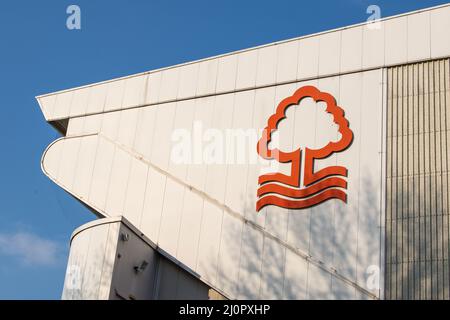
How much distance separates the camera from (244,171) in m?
20.9

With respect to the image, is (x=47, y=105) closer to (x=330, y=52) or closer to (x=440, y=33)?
(x=330, y=52)

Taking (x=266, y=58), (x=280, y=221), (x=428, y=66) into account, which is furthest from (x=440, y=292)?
(x=266, y=58)

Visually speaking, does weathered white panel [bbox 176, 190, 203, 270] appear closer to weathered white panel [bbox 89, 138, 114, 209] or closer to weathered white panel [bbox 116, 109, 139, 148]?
weathered white panel [bbox 89, 138, 114, 209]

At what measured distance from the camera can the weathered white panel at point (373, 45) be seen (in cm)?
2023

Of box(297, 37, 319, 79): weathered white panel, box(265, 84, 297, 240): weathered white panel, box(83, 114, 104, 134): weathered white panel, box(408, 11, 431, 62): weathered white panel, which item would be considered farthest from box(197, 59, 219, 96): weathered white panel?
box(408, 11, 431, 62): weathered white panel

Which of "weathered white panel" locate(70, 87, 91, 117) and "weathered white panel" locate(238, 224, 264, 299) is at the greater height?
"weathered white panel" locate(70, 87, 91, 117)

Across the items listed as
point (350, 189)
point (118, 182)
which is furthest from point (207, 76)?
point (350, 189)

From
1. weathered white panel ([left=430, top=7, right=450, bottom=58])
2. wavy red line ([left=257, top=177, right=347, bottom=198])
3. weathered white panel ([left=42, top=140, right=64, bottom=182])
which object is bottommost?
wavy red line ([left=257, top=177, right=347, bottom=198])

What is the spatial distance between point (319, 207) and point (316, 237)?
0.86 meters

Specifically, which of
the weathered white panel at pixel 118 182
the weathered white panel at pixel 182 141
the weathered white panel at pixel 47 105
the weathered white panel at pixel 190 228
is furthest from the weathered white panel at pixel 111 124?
the weathered white panel at pixel 190 228

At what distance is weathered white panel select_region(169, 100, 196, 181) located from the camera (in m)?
22.0

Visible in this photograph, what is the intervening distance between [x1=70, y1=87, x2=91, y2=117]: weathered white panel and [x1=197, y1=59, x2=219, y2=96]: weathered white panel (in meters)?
4.57

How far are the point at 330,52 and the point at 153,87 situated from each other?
20.8ft

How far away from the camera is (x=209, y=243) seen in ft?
67.2
